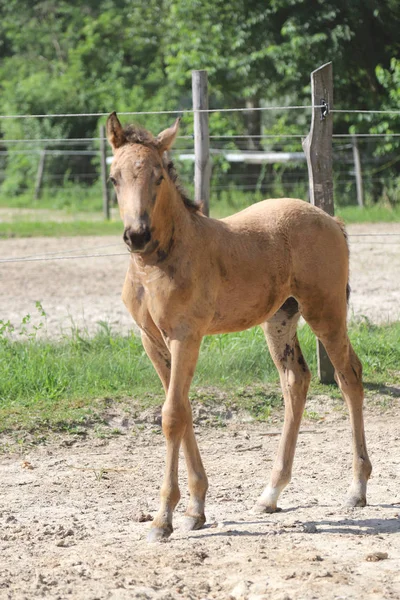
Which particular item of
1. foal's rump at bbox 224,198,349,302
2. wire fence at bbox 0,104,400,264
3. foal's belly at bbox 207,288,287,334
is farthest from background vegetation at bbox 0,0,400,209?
foal's belly at bbox 207,288,287,334

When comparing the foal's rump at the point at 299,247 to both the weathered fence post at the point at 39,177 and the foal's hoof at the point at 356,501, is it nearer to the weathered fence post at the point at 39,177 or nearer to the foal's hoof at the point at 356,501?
the foal's hoof at the point at 356,501

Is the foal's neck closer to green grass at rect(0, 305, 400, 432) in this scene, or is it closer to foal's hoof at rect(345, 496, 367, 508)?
foal's hoof at rect(345, 496, 367, 508)

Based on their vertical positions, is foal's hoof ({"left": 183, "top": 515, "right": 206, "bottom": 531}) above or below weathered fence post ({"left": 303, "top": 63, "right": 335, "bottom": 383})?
below

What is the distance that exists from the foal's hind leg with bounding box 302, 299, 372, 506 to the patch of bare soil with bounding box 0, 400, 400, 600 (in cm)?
18

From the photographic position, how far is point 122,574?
389 centimetres

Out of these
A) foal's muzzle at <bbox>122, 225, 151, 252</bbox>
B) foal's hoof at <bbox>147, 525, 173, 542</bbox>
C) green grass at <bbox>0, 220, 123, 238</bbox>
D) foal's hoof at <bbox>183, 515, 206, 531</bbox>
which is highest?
foal's muzzle at <bbox>122, 225, 151, 252</bbox>

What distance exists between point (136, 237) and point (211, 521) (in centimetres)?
167

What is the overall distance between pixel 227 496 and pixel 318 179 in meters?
2.91

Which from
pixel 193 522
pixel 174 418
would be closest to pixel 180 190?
pixel 174 418

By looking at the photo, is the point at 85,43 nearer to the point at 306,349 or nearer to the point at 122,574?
the point at 306,349

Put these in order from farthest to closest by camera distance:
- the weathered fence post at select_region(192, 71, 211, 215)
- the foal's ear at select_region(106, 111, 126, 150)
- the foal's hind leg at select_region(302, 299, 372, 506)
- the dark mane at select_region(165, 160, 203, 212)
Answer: the weathered fence post at select_region(192, 71, 211, 215) → the foal's hind leg at select_region(302, 299, 372, 506) → the dark mane at select_region(165, 160, 203, 212) → the foal's ear at select_region(106, 111, 126, 150)

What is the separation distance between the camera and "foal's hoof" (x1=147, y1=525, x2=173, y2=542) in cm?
437

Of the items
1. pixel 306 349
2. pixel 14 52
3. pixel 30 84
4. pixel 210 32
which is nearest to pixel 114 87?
pixel 30 84

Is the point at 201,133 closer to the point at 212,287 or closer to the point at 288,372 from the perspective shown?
the point at 288,372
